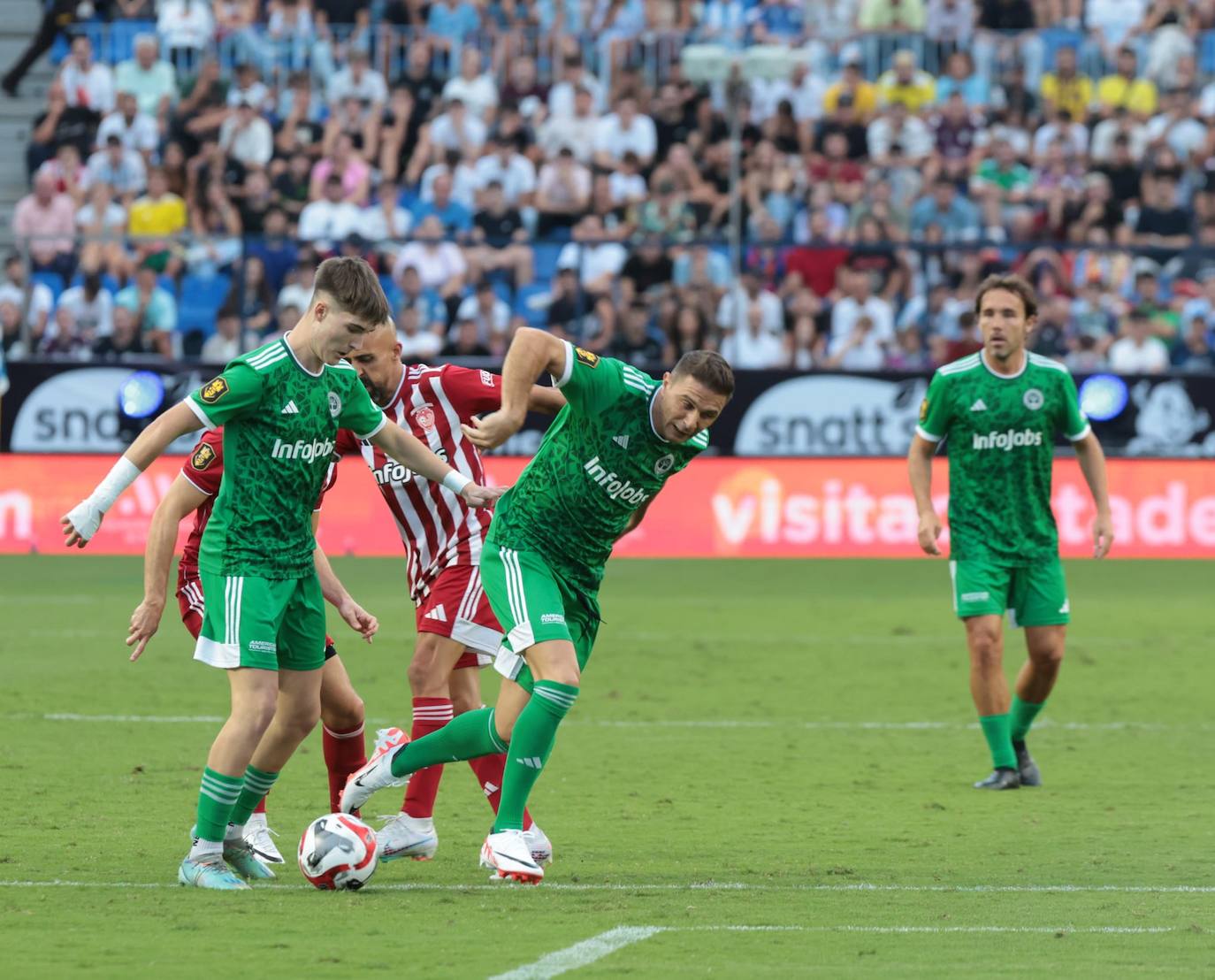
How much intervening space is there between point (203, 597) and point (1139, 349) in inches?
625

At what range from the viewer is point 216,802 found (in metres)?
6.53

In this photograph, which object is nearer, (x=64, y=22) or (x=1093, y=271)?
(x=1093, y=271)

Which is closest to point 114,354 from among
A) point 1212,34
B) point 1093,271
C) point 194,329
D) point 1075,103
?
point 194,329

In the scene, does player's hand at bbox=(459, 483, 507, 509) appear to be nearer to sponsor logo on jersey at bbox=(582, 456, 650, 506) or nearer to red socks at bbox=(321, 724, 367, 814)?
sponsor logo on jersey at bbox=(582, 456, 650, 506)

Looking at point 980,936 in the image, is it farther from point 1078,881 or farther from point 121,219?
point 121,219

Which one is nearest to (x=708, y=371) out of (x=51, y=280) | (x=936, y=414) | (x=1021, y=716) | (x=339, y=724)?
(x=339, y=724)

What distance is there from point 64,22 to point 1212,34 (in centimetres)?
1466

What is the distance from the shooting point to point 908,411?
1984cm

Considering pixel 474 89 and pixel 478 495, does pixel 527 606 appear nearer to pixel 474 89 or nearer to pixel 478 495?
pixel 478 495

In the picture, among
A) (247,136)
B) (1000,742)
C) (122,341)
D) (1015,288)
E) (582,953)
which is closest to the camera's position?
(582,953)

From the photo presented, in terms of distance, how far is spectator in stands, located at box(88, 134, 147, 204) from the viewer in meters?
23.8

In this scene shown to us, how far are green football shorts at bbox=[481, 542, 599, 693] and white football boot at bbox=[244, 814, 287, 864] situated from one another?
3.38 ft

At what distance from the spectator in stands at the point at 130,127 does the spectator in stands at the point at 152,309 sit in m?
3.75

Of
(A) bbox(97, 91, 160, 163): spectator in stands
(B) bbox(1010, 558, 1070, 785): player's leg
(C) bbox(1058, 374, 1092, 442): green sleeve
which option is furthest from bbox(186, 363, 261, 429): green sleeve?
(A) bbox(97, 91, 160, 163): spectator in stands
